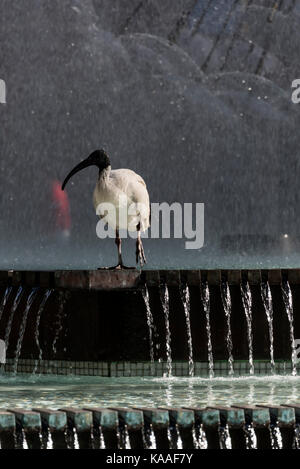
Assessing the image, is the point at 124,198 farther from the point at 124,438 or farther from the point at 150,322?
the point at 124,438

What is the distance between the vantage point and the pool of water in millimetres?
9633

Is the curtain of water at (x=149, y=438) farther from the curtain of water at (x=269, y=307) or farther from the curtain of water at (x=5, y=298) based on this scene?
the curtain of water at (x=5, y=298)

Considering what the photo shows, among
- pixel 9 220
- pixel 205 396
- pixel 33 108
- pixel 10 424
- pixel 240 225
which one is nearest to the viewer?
pixel 10 424

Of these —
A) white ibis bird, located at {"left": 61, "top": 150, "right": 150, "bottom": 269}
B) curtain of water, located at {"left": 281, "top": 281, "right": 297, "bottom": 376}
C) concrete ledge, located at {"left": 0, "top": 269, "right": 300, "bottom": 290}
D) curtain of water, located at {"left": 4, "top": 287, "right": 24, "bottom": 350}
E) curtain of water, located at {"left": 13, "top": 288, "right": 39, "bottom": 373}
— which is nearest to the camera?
concrete ledge, located at {"left": 0, "top": 269, "right": 300, "bottom": 290}

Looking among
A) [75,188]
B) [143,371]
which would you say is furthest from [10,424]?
[75,188]

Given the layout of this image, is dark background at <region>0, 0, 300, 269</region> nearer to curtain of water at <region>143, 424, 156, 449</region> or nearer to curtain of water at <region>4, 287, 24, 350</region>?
curtain of water at <region>4, 287, 24, 350</region>

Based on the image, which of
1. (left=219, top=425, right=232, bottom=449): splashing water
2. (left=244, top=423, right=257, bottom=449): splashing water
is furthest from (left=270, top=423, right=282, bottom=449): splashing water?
(left=219, top=425, right=232, bottom=449): splashing water

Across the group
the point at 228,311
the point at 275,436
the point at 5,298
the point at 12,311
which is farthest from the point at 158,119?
the point at 275,436

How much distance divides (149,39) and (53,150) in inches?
369

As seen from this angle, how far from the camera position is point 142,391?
10.5 m

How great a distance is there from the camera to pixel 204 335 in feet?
38.9

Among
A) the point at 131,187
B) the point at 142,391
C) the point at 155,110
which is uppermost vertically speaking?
the point at 155,110

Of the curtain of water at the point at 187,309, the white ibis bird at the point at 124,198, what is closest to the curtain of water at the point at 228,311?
the curtain of water at the point at 187,309
